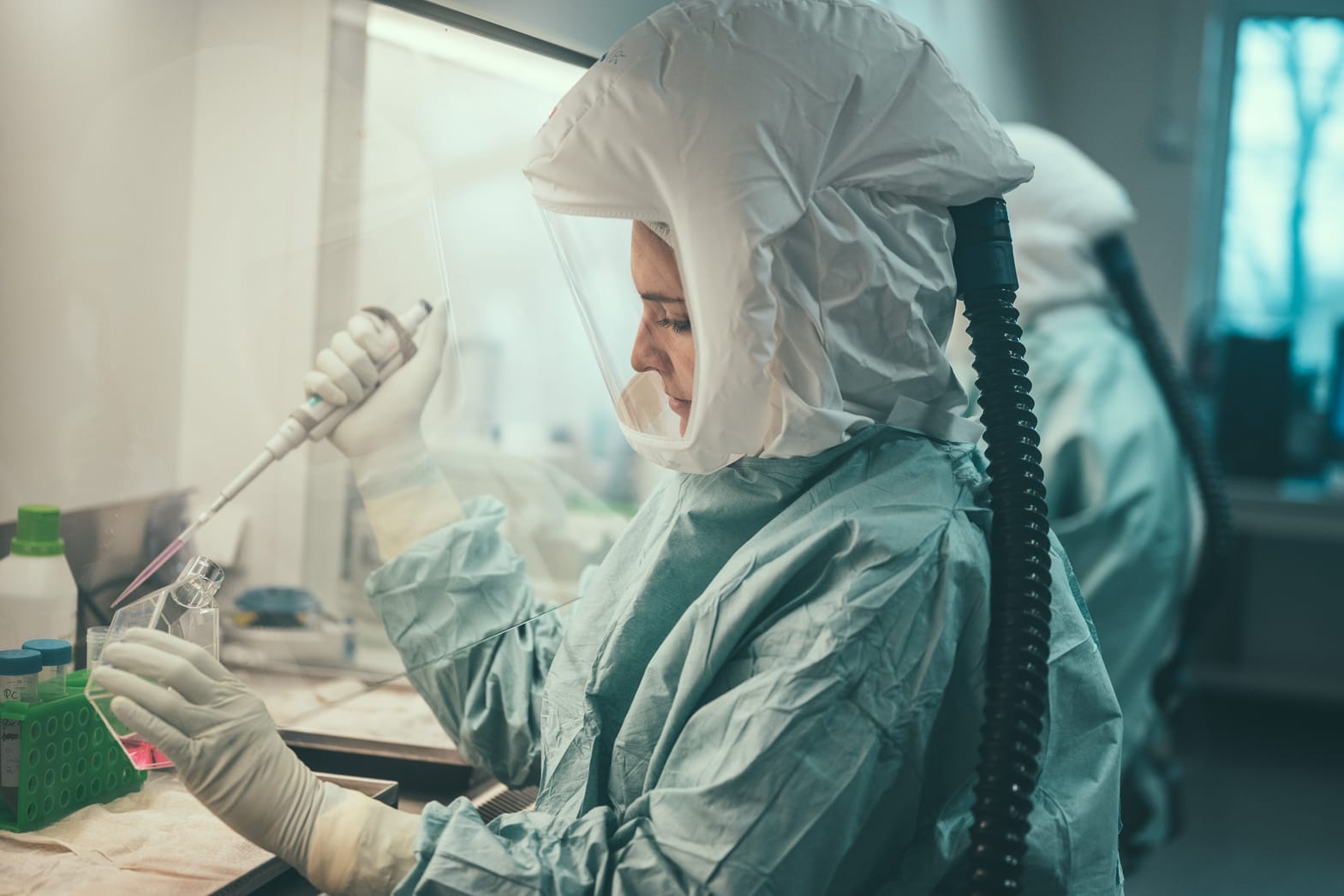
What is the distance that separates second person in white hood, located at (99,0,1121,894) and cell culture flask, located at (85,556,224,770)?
0.09m

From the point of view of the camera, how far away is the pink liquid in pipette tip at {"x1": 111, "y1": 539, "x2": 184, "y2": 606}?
90 cm

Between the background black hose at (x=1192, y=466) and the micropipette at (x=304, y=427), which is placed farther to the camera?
the background black hose at (x=1192, y=466)

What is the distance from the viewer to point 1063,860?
88 cm

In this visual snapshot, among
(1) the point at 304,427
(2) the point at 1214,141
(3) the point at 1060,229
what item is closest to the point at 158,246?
(1) the point at 304,427

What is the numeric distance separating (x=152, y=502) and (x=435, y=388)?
300mm

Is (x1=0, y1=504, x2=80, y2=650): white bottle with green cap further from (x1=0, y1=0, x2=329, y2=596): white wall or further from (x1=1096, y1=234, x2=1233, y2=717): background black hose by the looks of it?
(x1=1096, y1=234, x2=1233, y2=717): background black hose

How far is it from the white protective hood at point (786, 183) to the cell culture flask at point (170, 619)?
1.36 ft

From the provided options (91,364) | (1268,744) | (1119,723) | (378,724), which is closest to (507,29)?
(91,364)

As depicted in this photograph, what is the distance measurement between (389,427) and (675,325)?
0.30 meters

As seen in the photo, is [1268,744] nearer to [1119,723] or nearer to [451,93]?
[1119,723]

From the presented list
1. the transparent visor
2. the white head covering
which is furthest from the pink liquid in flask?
the white head covering

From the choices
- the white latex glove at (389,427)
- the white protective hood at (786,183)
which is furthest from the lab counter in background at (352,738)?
the white protective hood at (786,183)

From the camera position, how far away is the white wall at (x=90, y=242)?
0.83 m

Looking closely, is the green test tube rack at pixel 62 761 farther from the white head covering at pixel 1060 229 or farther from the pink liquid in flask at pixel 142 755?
the white head covering at pixel 1060 229
